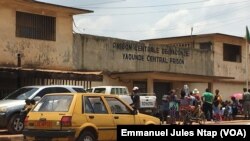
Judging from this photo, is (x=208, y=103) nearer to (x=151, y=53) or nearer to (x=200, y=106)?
(x=200, y=106)

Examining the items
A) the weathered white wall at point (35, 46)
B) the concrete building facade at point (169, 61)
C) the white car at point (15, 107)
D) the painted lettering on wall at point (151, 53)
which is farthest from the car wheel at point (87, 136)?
the painted lettering on wall at point (151, 53)

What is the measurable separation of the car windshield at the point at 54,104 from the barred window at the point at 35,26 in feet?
39.5

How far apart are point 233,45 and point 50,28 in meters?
18.5

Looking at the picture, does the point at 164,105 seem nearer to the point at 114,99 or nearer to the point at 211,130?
the point at 114,99

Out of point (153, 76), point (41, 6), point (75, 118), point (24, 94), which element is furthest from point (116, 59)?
point (75, 118)

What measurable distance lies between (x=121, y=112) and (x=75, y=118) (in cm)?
176

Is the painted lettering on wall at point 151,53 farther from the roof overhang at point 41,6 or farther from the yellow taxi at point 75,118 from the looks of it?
the yellow taxi at point 75,118

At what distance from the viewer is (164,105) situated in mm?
23500

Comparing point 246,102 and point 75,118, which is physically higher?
point 75,118

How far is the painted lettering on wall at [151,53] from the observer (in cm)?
3075

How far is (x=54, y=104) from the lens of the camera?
40.9 feet

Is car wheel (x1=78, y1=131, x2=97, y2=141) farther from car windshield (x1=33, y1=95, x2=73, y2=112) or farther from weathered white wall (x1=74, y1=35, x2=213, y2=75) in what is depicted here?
weathered white wall (x1=74, y1=35, x2=213, y2=75)

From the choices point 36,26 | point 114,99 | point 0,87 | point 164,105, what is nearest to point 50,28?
point 36,26

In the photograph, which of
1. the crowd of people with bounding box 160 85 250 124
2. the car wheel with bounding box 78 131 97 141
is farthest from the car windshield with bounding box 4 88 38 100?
the crowd of people with bounding box 160 85 250 124
